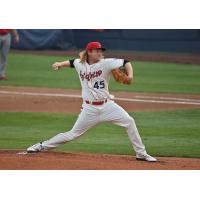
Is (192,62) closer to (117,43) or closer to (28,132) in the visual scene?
(117,43)

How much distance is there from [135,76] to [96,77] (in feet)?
41.2

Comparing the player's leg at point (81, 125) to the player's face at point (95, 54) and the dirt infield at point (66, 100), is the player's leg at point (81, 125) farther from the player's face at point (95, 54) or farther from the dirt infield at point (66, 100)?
the dirt infield at point (66, 100)

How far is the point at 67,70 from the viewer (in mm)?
24375

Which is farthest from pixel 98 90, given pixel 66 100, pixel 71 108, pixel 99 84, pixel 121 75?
pixel 66 100

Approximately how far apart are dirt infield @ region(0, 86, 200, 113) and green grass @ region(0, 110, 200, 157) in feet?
2.53

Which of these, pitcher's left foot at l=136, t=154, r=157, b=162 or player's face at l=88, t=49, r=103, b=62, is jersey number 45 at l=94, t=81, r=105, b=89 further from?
pitcher's left foot at l=136, t=154, r=157, b=162

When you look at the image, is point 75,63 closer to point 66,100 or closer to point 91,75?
point 91,75

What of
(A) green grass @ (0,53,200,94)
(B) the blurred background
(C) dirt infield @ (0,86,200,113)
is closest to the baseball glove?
(C) dirt infield @ (0,86,200,113)

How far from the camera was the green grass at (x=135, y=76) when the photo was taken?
65.6ft

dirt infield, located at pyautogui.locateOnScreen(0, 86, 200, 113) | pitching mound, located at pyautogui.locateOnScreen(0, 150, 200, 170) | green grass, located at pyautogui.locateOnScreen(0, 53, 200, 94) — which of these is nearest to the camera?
pitching mound, located at pyautogui.locateOnScreen(0, 150, 200, 170)

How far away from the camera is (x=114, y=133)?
13281mm

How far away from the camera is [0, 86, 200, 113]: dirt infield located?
635 inches

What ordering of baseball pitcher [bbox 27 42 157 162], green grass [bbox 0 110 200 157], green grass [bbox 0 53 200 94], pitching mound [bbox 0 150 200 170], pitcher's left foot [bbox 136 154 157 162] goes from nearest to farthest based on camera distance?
pitching mound [bbox 0 150 200 170], baseball pitcher [bbox 27 42 157 162], pitcher's left foot [bbox 136 154 157 162], green grass [bbox 0 110 200 157], green grass [bbox 0 53 200 94]

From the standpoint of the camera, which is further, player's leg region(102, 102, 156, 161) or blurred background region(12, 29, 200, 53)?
blurred background region(12, 29, 200, 53)
